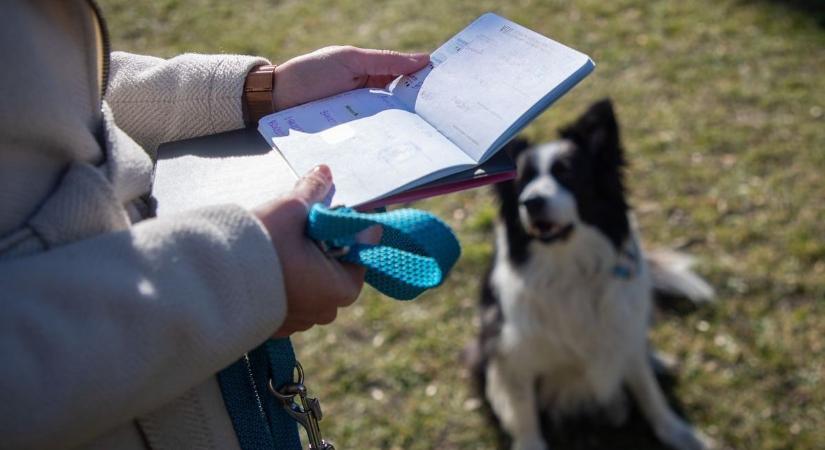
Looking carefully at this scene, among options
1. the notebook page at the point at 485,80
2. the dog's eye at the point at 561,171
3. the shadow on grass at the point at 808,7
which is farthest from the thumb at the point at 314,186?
the shadow on grass at the point at 808,7

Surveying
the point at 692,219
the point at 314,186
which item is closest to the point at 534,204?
the point at 692,219

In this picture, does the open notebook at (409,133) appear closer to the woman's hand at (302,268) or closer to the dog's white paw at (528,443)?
the woman's hand at (302,268)

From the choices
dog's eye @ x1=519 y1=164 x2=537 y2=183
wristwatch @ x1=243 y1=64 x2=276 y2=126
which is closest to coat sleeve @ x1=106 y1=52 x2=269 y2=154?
wristwatch @ x1=243 y1=64 x2=276 y2=126

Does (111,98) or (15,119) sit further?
(111,98)

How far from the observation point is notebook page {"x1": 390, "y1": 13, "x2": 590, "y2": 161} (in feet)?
3.96

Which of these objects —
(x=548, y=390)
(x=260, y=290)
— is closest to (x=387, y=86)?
(x=260, y=290)

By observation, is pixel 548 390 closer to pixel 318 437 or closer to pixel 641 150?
pixel 641 150

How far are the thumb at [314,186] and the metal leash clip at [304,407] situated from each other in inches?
11.4

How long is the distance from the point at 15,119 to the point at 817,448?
8.68 feet

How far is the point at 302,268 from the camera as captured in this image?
93 cm

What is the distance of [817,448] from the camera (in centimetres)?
244

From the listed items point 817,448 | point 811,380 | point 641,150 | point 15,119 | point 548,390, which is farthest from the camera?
point 641,150

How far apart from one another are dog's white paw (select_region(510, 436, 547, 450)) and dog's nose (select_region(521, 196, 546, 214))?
933 millimetres

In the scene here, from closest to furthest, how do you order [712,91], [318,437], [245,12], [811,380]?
[318,437]
[811,380]
[712,91]
[245,12]
